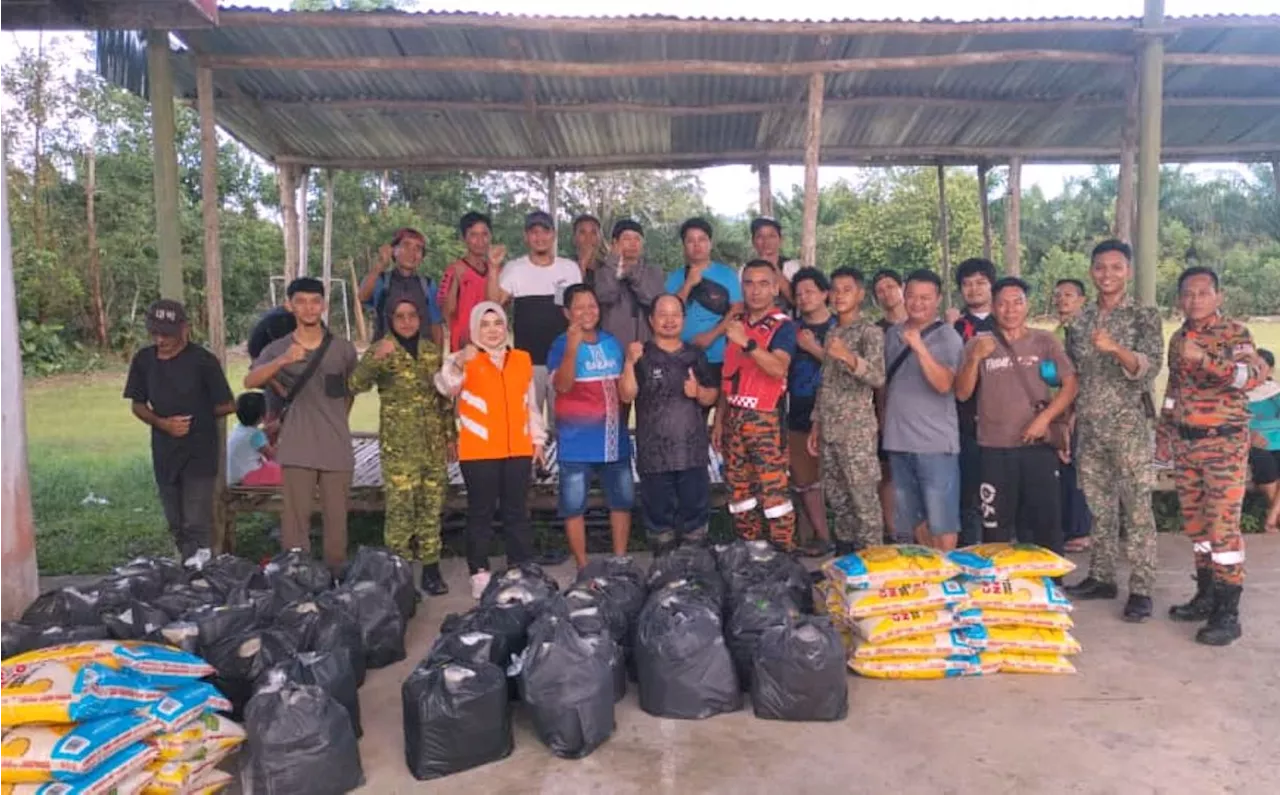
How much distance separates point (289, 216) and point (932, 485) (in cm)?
627

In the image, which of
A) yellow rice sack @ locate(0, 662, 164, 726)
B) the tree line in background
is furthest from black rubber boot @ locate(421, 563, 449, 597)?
the tree line in background

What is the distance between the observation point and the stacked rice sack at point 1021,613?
380 cm

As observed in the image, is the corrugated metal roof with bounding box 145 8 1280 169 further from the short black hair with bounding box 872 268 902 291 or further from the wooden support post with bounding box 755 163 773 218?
the short black hair with bounding box 872 268 902 291

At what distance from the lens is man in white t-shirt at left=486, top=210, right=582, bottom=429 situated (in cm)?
554

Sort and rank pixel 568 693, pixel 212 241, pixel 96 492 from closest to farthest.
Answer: pixel 568 693 → pixel 212 241 → pixel 96 492

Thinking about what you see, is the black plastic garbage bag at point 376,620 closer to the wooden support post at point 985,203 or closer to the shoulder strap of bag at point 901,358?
the shoulder strap of bag at point 901,358

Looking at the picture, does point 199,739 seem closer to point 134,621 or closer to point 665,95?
point 134,621

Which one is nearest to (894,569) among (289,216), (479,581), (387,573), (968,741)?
(968,741)

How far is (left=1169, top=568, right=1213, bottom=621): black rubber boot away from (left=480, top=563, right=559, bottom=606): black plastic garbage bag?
10.1ft

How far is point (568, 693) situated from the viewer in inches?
125

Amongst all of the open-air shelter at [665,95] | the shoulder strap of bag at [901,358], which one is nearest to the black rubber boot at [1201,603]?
the shoulder strap of bag at [901,358]

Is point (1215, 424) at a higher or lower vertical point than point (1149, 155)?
lower

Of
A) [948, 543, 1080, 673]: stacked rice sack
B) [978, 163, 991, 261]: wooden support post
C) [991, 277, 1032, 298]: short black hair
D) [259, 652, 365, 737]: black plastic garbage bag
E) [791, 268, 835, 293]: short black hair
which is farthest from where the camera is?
[978, 163, 991, 261]: wooden support post

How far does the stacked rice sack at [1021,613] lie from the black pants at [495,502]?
2.30 m
